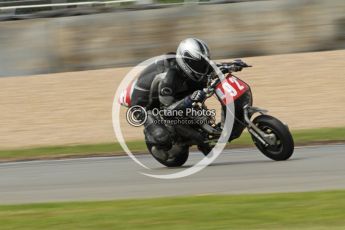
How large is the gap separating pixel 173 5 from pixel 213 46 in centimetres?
168

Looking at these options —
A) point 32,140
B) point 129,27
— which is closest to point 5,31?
point 129,27

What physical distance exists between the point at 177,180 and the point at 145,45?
11629mm

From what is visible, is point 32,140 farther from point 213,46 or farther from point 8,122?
point 213,46

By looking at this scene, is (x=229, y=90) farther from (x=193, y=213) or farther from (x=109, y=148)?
(x=109, y=148)

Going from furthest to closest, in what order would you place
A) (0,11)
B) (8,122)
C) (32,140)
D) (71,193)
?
(0,11) < (8,122) < (32,140) < (71,193)

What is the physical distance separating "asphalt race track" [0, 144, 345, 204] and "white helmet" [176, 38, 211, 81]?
1.24 meters

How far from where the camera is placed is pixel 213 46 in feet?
68.0

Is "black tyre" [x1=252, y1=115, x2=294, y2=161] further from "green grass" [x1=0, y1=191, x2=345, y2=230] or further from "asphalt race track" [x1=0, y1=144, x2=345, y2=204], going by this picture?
"green grass" [x1=0, y1=191, x2=345, y2=230]

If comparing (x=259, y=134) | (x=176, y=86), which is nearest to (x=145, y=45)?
(x=176, y=86)

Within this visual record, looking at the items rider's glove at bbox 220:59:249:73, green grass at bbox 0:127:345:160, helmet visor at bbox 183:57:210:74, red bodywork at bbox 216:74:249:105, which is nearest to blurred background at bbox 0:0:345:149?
green grass at bbox 0:127:345:160

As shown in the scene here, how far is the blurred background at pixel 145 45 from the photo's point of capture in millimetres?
20078

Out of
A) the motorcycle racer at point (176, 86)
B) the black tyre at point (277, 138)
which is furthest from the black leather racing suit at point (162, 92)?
the black tyre at point (277, 138)

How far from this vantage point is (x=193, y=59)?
402 inches

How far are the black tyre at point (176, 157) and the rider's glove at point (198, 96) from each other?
2.69 feet
